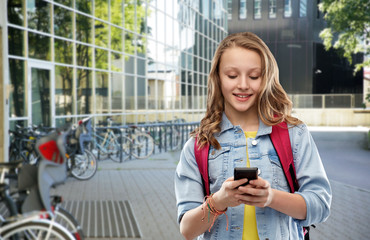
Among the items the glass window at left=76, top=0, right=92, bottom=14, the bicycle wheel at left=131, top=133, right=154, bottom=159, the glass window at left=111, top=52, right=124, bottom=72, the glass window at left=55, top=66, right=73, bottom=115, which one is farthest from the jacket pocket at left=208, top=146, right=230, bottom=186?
the glass window at left=111, top=52, right=124, bottom=72

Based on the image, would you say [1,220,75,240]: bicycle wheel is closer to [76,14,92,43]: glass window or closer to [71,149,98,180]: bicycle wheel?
[71,149,98,180]: bicycle wheel

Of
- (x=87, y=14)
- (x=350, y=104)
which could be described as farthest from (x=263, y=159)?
(x=350, y=104)

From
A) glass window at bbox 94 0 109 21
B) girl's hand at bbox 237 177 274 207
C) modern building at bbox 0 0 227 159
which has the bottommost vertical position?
girl's hand at bbox 237 177 274 207

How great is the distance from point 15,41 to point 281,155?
31.5ft

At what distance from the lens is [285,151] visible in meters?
1.45

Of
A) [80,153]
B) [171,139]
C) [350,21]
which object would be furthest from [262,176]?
[350,21]

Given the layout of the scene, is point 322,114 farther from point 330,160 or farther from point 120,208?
point 120,208

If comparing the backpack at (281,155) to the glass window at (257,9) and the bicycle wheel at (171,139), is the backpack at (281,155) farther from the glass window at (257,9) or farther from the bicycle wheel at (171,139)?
the glass window at (257,9)

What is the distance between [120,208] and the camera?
21.6 ft

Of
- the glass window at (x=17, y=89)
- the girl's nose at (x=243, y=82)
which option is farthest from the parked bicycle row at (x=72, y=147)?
the girl's nose at (x=243, y=82)

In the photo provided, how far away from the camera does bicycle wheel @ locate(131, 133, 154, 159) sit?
12.8 metres

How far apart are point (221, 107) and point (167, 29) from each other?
59.6 ft

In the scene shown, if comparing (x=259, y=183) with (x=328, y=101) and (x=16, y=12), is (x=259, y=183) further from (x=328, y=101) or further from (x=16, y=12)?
(x=328, y=101)

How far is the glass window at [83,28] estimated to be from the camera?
42.9ft
